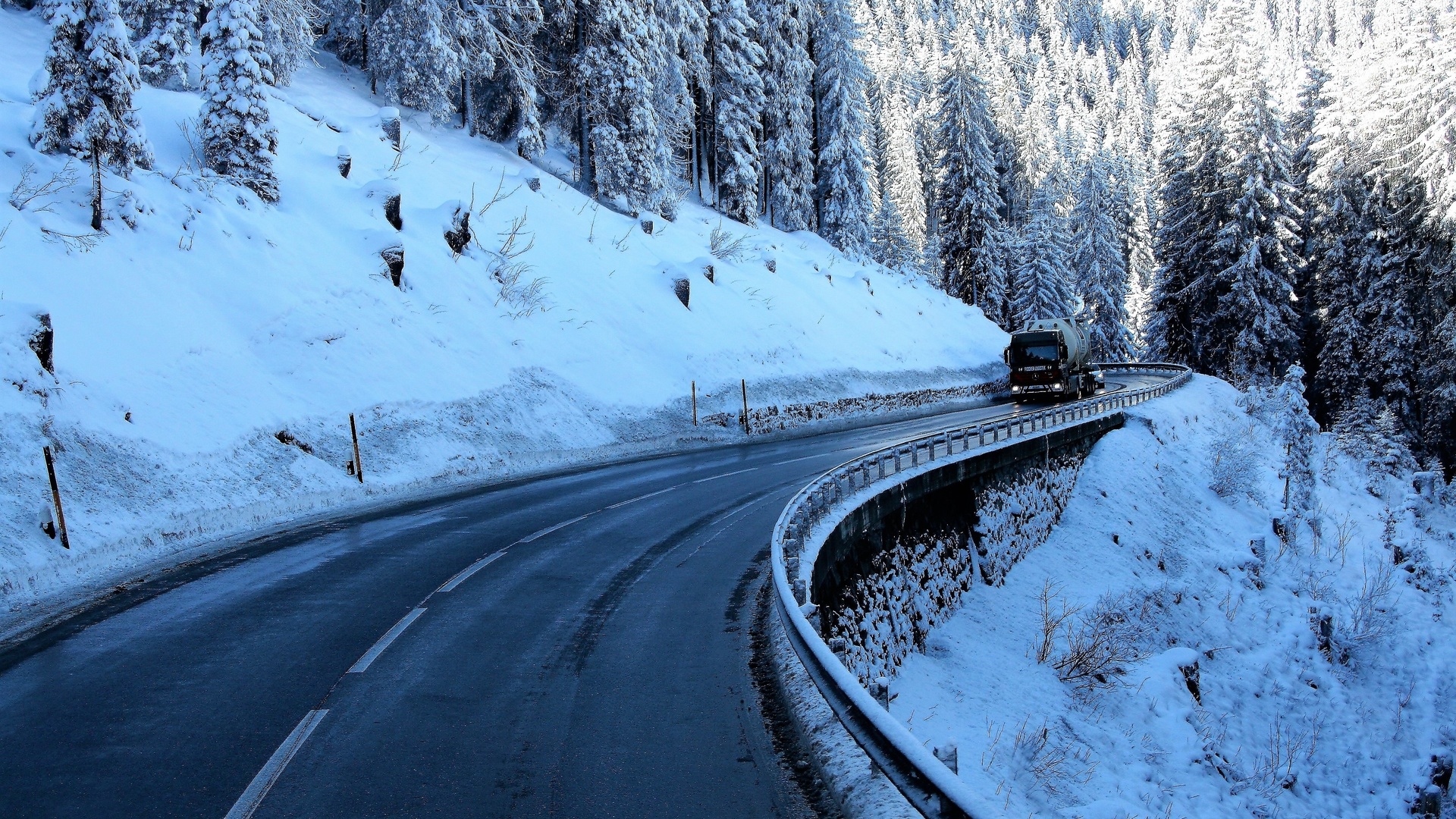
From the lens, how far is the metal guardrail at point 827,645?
11.7 feet

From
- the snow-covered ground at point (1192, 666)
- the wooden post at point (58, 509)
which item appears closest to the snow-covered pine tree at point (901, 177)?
the snow-covered ground at point (1192, 666)

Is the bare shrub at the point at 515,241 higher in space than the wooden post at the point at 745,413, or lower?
higher

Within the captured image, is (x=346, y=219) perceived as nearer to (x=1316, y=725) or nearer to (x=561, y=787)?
(x=561, y=787)

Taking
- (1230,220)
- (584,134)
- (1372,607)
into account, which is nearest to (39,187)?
(584,134)

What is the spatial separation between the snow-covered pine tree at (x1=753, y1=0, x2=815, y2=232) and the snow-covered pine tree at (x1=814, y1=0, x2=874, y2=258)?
1.54 metres

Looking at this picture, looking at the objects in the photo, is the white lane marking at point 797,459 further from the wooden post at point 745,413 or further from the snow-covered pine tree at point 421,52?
the snow-covered pine tree at point 421,52

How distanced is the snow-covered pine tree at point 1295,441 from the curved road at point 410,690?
69.3 ft

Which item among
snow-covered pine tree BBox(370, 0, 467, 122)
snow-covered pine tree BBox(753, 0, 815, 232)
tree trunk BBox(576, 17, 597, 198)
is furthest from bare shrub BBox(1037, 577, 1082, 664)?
snow-covered pine tree BBox(753, 0, 815, 232)

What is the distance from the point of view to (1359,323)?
37.8 m

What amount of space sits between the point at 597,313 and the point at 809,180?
2880 cm

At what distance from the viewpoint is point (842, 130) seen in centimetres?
5338

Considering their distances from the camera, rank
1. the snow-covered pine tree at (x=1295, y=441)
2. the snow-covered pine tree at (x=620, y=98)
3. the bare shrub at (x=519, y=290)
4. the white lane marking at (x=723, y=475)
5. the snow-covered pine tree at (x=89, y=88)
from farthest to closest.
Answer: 1. the snow-covered pine tree at (x=620, y=98)
2. the bare shrub at (x=519, y=290)
3. the snow-covered pine tree at (x=1295, y=441)
4. the white lane marking at (x=723, y=475)
5. the snow-covered pine tree at (x=89, y=88)

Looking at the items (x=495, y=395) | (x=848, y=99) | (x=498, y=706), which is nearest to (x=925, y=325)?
(x=848, y=99)

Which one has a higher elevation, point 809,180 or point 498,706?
point 809,180
